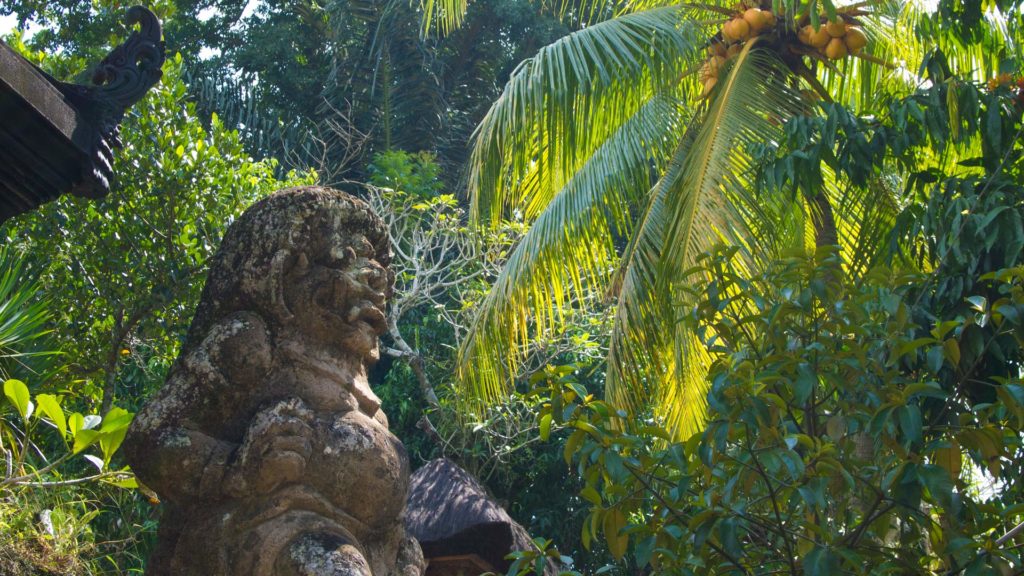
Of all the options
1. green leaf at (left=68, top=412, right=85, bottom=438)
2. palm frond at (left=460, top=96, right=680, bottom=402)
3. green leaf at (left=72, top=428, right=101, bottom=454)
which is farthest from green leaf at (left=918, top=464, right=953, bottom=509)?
palm frond at (left=460, top=96, right=680, bottom=402)

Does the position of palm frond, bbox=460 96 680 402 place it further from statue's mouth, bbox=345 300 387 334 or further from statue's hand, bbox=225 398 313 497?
statue's hand, bbox=225 398 313 497

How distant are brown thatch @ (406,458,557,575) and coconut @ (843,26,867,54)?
152 inches

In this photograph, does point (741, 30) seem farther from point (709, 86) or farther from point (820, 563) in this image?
point (820, 563)

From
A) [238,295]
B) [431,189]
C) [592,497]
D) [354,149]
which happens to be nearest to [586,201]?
[238,295]

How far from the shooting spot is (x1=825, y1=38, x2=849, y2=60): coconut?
841cm

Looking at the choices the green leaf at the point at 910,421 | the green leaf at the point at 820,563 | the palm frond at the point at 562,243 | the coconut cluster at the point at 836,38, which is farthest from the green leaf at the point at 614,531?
the coconut cluster at the point at 836,38

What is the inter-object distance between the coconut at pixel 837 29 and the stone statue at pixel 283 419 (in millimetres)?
4440

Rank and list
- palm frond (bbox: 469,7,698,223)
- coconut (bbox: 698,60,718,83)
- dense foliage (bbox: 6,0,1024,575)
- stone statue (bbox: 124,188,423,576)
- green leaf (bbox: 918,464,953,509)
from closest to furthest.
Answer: green leaf (bbox: 918,464,953,509) < dense foliage (bbox: 6,0,1024,575) < stone statue (bbox: 124,188,423,576) < palm frond (bbox: 469,7,698,223) < coconut (bbox: 698,60,718,83)

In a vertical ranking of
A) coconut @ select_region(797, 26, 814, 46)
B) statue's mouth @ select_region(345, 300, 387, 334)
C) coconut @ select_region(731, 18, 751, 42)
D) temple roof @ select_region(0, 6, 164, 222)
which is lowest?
statue's mouth @ select_region(345, 300, 387, 334)

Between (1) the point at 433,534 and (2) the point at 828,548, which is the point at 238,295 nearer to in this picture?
(2) the point at 828,548

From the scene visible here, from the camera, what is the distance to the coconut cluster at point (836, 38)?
8.30 m

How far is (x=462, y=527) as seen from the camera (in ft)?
24.2

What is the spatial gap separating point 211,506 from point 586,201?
448 centimetres

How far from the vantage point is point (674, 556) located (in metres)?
4.10
